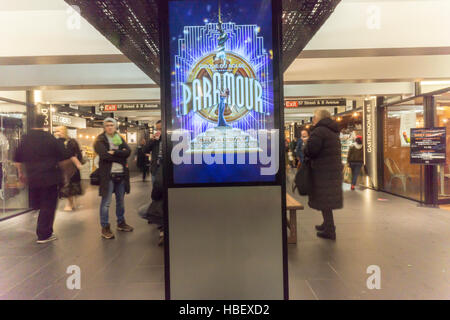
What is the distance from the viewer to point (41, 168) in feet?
13.6

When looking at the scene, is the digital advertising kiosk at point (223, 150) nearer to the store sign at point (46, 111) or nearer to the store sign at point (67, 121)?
the store sign at point (46, 111)

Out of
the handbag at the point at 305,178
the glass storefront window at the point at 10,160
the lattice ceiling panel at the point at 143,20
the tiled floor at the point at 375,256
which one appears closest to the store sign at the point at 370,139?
the tiled floor at the point at 375,256

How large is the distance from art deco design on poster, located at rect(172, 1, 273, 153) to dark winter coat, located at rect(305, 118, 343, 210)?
204cm

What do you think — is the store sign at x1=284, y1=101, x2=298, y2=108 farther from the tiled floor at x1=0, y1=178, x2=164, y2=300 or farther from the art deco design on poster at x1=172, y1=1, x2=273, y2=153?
the art deco design on poster at x1=172, y1=1, x2=273, y2=153

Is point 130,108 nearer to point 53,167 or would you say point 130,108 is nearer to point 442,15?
point 53,167

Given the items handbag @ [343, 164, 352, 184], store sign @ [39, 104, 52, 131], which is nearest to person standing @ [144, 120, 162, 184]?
store sign @ [39, 104, 52, 131]

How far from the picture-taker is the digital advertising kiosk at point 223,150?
2.17 metres

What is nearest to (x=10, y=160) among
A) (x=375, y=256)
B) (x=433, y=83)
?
(x=375, y=256)

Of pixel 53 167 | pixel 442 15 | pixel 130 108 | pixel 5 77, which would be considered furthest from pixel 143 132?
pixel 442 15

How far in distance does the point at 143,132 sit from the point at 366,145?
50.5 ft

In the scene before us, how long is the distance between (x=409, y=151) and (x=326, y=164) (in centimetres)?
509

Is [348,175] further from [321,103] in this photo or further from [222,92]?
[222,92]

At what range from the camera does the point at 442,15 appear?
4.46 m

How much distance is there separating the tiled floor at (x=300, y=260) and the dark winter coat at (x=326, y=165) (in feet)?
2.06
